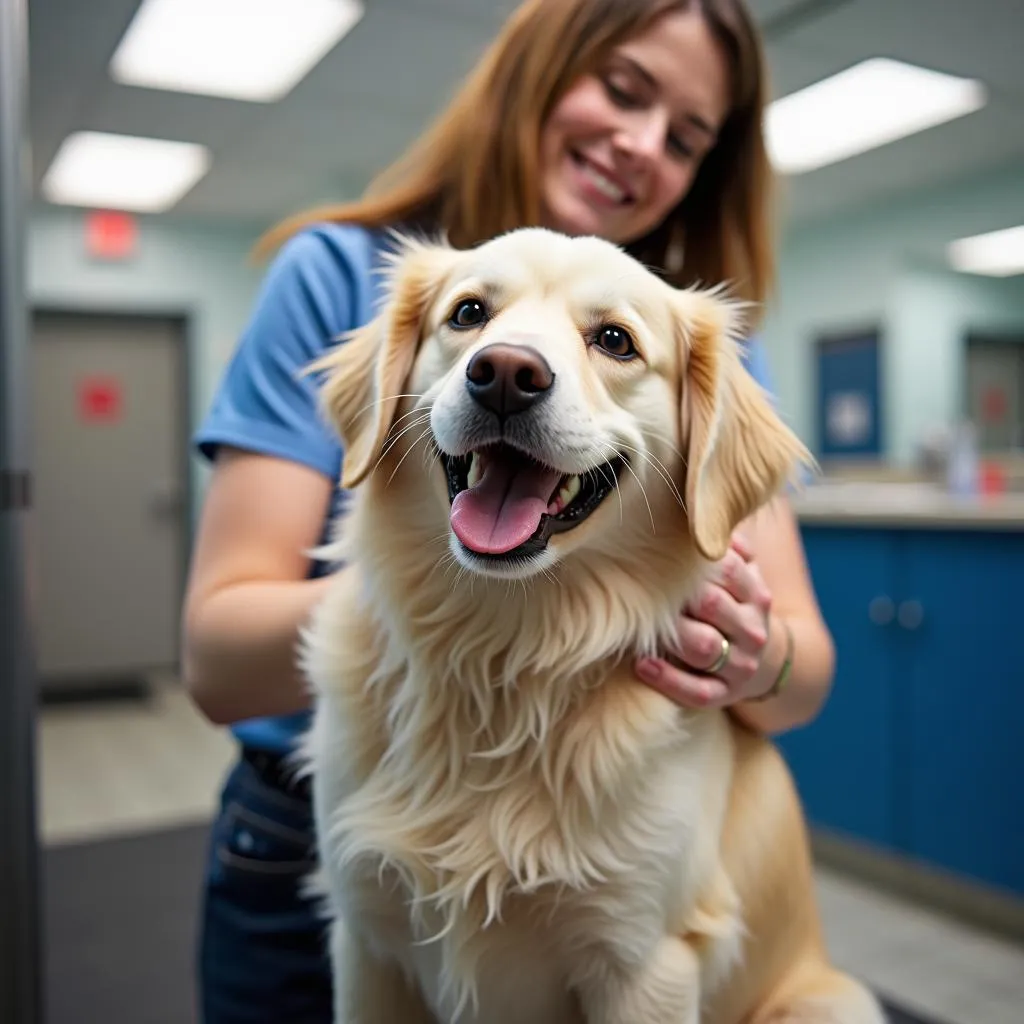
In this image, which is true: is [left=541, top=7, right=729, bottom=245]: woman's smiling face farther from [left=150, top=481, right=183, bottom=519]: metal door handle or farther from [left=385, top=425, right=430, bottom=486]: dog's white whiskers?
[left=150, top=481, right=183, bottom=519]: metal door handle

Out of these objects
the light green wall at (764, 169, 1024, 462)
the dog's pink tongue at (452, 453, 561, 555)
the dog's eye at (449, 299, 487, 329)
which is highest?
the light green wall at (764, 169, 1024, 462)

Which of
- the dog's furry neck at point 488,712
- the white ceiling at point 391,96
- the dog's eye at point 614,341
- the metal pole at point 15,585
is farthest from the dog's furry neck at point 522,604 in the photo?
the white ceiling at point 391,96

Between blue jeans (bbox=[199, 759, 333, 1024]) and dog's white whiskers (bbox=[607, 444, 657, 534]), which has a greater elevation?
dog's white whiskers (bbox=[607, 444, 657, 534])

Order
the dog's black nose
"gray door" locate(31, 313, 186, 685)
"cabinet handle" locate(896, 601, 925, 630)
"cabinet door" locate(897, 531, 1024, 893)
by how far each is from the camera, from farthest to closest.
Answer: "gray door" locate(31, 313, 186, 685)
"cabinet handle" locate(896, 601, 925, 630)
"cabinet door" locate(897, 531, 1024, 893)
the dog's black nose

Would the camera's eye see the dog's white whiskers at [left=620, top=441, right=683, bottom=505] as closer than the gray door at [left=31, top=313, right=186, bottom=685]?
Yes

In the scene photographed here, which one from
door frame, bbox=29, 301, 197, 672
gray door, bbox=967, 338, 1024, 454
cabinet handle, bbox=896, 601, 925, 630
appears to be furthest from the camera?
door frame, bbox=29, 301, 197, 672

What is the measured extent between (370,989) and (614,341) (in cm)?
53

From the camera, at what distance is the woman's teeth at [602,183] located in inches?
36.6

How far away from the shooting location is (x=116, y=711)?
493cm

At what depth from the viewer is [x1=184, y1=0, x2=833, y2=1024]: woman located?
2.69ft

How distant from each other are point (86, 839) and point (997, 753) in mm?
2583

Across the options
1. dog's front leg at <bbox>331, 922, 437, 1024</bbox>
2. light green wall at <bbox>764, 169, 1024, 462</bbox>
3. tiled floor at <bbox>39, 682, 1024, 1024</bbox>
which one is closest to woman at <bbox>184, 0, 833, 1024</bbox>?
dog's front leg at <bbox>331, 922, 437, 1024</bbox>

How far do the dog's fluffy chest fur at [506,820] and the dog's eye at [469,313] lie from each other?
246mm

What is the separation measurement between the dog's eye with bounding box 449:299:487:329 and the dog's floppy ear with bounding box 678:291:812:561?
6.3 inches
